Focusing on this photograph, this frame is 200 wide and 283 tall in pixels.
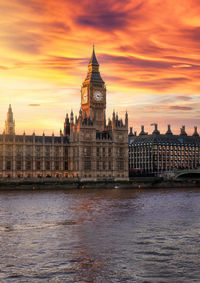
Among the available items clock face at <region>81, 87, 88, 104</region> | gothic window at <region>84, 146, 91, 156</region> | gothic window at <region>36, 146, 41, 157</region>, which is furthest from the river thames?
clock face at <region>81, 87, 88, 104</region>

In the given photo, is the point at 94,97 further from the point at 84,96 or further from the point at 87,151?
the point at 87,151

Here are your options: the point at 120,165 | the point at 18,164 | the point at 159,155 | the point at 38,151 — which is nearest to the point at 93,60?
the point at 120,165

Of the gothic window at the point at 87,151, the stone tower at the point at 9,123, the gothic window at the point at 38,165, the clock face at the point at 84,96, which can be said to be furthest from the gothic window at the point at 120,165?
the stone tower at the point at 9,123

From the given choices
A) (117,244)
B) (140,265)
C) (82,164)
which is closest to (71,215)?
(117,244)

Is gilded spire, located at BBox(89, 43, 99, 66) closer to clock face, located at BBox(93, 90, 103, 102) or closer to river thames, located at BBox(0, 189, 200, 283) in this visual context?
clock face, located at BBox(93, 90, 103, 102)

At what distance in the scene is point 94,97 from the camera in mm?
159125

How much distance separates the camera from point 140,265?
27.9 m

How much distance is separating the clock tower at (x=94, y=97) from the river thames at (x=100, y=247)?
4039 inches

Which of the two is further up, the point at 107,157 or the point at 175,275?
the point at 107,157

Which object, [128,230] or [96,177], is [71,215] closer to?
[128,230]

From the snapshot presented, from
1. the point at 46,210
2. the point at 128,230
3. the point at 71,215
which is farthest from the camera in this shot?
the point at 46,210

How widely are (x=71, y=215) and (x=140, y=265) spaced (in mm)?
27905

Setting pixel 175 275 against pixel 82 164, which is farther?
pixel 82 164

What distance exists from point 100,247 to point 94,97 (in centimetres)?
12770
